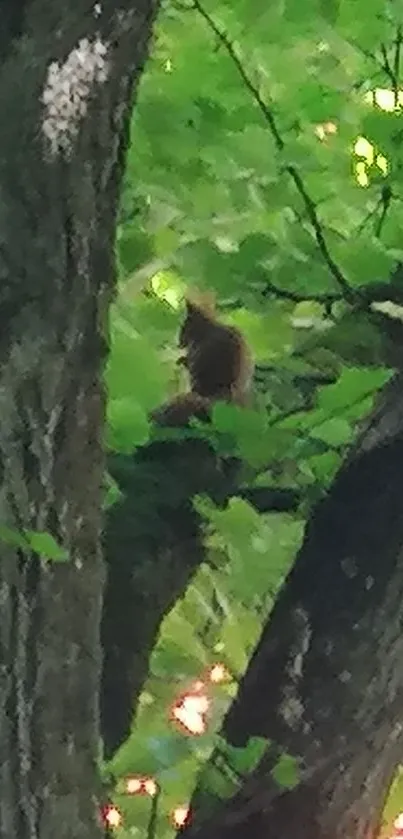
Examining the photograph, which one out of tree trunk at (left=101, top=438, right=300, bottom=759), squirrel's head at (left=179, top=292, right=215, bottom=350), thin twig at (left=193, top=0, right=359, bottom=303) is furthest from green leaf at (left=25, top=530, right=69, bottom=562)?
squirrel's head at (left=179, top=292, right=215, bottom=350)

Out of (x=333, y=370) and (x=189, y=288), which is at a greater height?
(x=189, y=288)

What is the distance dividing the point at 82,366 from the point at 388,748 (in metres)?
0.68

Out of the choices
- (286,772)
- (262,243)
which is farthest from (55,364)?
(286,772)

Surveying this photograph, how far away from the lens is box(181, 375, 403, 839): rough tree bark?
1541mm

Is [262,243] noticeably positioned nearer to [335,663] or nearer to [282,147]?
[282,147]

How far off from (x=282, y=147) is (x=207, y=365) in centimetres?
39

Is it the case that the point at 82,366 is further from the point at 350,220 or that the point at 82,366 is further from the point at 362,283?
the point at 350,220

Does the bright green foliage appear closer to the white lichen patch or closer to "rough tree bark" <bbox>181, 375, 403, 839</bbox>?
"rough tree bark" <bbox>181, 375, 403, 839</bbox>

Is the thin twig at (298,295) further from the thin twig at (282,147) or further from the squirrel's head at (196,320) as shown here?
the squirrel's head at (196,320)

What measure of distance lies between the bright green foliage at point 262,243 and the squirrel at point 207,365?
0.03 m

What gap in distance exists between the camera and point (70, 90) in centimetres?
109

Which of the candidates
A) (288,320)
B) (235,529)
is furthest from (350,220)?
(235,529)

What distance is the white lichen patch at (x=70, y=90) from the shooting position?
3.54 ft

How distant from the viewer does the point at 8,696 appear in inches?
50.1
